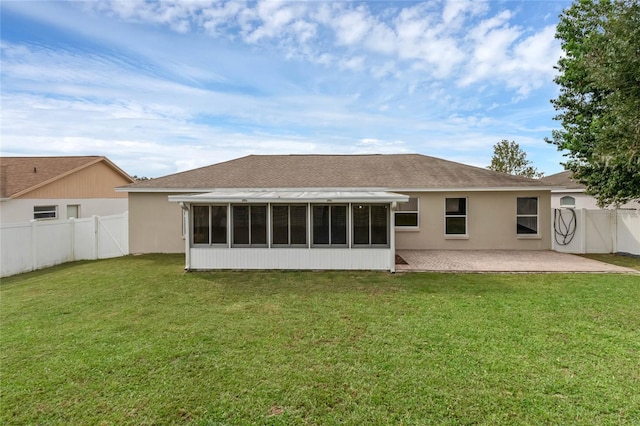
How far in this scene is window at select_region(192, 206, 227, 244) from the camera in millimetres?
10438

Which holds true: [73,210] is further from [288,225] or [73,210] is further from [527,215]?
[527,215]

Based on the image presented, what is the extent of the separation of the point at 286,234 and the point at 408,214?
21.3 feet

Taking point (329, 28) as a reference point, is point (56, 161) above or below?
below

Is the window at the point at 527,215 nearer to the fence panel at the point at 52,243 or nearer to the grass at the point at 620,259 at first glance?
the grass at the point at 620,259

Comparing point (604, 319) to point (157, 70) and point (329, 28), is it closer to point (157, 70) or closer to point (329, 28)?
point (329, 28)

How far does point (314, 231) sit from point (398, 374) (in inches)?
263

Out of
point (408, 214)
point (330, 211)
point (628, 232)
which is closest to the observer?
point (330, 211)

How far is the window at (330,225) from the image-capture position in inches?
409

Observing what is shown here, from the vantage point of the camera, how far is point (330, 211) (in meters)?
10.4

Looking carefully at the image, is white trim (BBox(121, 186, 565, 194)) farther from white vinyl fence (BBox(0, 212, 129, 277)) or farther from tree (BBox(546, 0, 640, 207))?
white vinyl fence (BBox(0, 212, 129, 277))

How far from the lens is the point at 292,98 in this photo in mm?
19250

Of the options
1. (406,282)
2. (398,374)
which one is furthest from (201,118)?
(398,374)

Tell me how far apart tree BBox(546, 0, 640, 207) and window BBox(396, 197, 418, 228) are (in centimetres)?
671

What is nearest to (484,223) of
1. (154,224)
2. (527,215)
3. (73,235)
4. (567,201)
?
(527,215)
